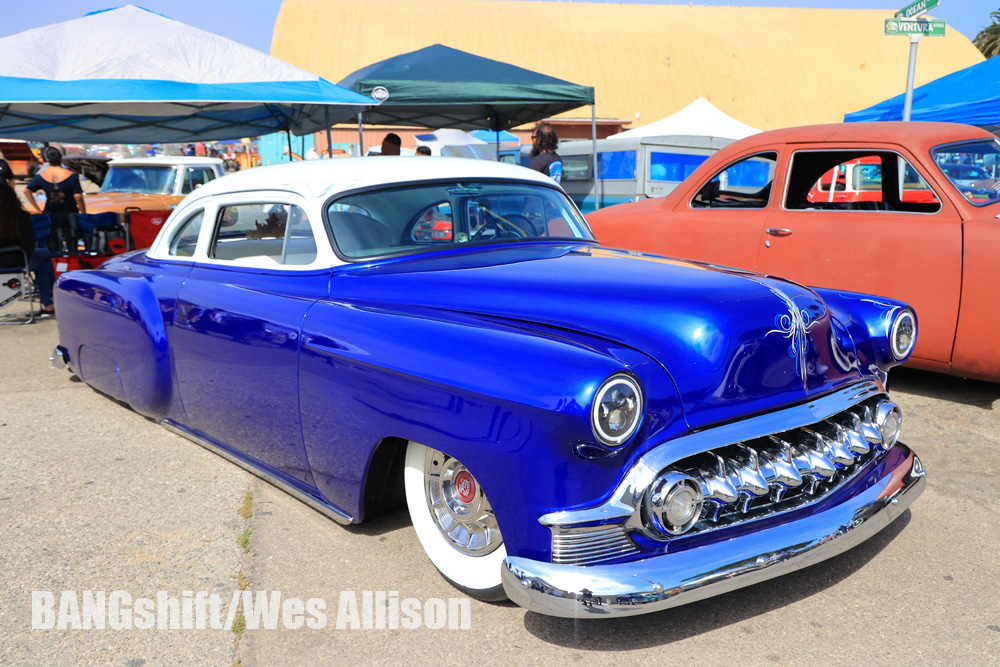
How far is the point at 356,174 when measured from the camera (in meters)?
3.22

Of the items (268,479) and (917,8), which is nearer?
(268,479)

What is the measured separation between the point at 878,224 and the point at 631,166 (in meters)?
10.1

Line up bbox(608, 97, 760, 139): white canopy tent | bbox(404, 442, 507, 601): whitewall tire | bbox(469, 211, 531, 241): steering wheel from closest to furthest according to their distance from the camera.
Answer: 1. bbox(404, 442, 507, 601): whitewall tire
2. bbox(469, 211, 531, 241): steering wheel
3. bbox(608, 97, 760, 139): white canopy tent

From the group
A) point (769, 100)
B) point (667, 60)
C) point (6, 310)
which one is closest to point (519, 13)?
point (667, 60)

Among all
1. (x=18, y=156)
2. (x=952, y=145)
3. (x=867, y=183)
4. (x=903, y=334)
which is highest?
(x=18, y=156)

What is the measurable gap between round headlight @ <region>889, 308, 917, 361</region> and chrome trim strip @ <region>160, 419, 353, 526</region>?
210 centimetres

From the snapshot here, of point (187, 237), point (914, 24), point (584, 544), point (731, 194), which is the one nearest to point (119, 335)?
point (187, 237)

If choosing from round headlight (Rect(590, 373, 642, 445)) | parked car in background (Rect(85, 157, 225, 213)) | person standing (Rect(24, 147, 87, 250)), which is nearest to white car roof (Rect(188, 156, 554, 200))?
round headlight (Rect(590, 373, 642, 445))

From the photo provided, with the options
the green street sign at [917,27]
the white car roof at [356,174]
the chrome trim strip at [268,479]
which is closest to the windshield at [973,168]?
the white car roof at [356,174]

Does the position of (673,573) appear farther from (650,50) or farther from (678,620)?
(650,50)

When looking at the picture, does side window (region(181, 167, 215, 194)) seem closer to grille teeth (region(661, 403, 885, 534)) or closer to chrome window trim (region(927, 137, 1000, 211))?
chrome window trim (region(927, 137, 1000, 211))

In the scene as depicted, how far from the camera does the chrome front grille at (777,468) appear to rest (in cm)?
215

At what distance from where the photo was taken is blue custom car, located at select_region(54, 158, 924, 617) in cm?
202

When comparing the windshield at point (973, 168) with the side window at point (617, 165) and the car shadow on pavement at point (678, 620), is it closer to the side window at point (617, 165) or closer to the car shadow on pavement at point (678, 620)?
the car shadow on pavement at point (678, 620)
